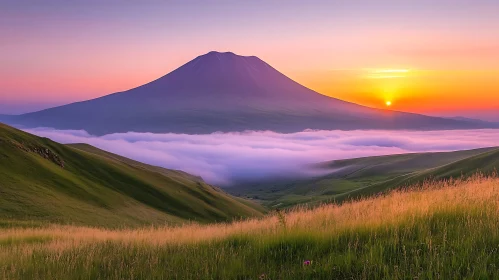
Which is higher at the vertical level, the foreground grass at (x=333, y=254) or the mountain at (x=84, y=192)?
the foreground grass at (x=333, y=254)

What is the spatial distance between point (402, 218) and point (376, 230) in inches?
33.4

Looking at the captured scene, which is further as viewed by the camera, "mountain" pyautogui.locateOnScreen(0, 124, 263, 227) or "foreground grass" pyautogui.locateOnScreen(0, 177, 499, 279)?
"mountain" pyautogui.locateOnScreen(0, 124, 263, 227)

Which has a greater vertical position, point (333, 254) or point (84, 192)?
point (333, 254)

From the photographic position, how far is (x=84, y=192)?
5109 cm

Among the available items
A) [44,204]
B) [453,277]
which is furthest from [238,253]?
[44,204]

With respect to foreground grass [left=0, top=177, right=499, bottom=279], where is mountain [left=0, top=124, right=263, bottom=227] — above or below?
below

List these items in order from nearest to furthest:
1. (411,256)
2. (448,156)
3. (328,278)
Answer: (328,278)
(411,256)
(448,156)

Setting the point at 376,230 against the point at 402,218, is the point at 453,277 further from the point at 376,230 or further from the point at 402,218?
the point at 402,218

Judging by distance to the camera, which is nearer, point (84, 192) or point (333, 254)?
point (333, 254)

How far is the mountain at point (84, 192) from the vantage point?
38.6m

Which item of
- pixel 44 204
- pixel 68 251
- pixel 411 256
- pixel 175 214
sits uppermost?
pixel 411 256

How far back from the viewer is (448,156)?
193 meters

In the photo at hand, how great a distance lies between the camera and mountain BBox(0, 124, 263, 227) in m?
38.6

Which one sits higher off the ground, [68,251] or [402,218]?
[402,218]
